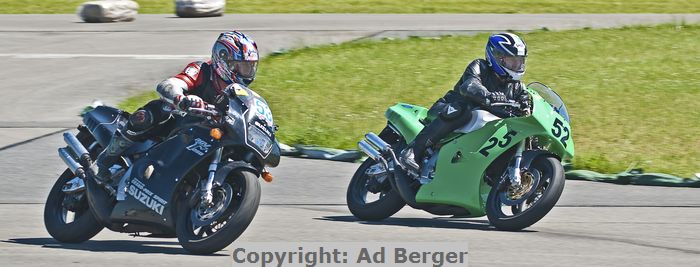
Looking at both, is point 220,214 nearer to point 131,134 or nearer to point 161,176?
point 161,176

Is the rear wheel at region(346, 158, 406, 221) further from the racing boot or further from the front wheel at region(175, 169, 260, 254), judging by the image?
the racing boot

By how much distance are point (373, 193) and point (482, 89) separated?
1313mm

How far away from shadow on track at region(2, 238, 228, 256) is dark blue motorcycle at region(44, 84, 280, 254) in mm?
93

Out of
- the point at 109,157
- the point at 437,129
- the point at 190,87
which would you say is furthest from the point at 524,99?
the point at 109,157

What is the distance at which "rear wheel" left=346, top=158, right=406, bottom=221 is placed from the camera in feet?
35.3

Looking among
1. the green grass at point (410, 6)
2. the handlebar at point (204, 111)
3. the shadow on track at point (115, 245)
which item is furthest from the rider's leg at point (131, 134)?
the green grass at point (410, 6)

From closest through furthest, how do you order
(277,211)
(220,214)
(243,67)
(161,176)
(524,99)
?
1. (220,214)
2. (161,176)
3. (243,67)
4. (524,99)
5. (277,211)

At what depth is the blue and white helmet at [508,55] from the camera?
1055 cm

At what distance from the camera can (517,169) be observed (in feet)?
33.0

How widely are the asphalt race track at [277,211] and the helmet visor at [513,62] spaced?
1.21 m

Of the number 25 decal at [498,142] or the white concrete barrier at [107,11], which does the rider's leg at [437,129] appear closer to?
the number 25 decal at [498,142]

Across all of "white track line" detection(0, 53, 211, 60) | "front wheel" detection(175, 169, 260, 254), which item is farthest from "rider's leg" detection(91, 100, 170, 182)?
"white track line" detection(0, 53, 211, 60)

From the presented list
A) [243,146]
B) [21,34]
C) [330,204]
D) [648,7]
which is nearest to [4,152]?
[330,204]

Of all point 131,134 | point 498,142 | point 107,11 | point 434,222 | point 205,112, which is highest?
point 205,112
